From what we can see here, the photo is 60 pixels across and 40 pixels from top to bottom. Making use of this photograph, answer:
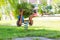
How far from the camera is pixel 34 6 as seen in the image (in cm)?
347

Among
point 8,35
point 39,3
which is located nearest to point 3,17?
point 8,35

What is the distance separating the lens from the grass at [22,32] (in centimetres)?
334

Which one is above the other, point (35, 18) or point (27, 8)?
point (27, 8)

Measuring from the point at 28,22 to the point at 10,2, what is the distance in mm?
406

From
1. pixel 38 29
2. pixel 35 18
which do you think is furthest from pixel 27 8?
pixel 38 29

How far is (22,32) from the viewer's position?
341 cm

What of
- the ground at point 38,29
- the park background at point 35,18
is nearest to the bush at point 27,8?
the park background at point 35,18

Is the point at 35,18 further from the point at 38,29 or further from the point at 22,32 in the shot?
the point at 22,32

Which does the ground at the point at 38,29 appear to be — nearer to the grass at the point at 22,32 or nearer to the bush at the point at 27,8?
the grass at the point at 22,32

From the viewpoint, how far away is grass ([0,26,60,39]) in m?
3.34

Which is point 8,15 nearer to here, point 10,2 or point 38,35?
point 10,2

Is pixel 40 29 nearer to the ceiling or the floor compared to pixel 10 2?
nearer to the floor

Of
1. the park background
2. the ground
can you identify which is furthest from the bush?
the ground

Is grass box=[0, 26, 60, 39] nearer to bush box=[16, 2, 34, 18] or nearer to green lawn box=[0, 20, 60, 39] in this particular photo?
green lawn box=[0, 20, 60, 39]
